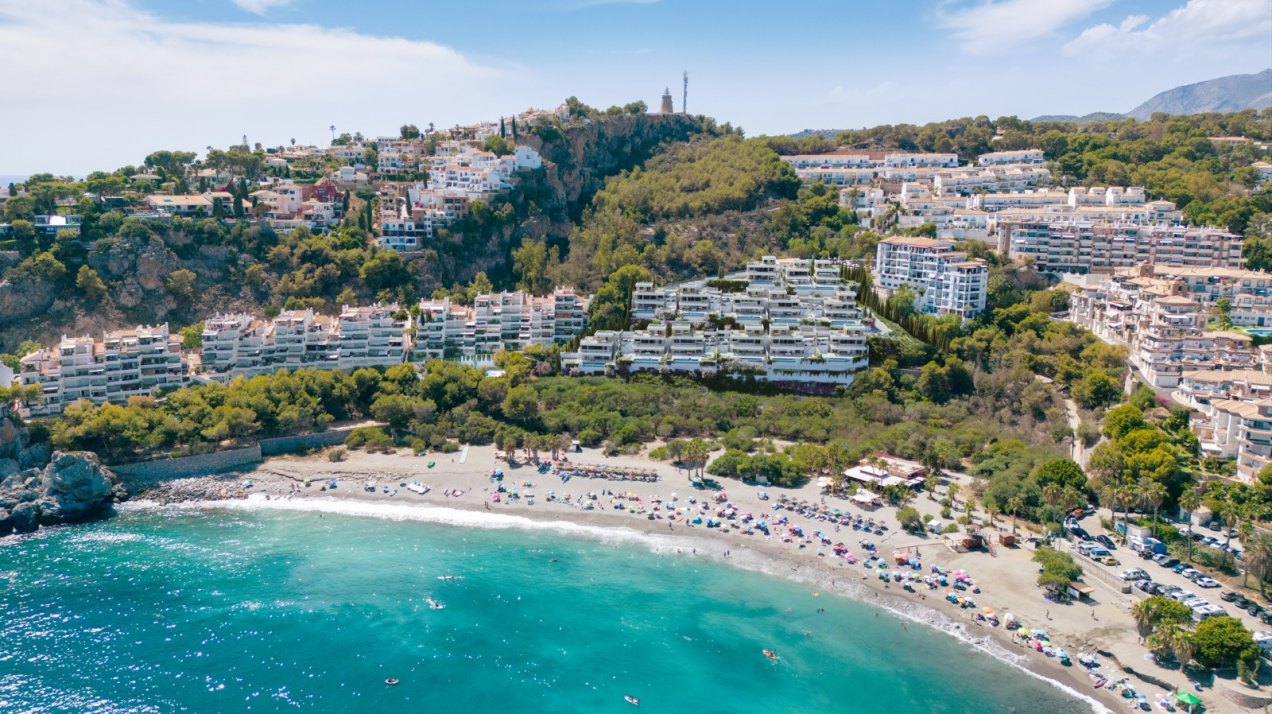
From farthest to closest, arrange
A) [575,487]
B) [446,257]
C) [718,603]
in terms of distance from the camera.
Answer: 1. [446,257]
2. [575,487]
3. [718,603]

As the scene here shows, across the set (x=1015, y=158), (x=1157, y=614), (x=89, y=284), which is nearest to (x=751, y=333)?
(x=1157, y=614)

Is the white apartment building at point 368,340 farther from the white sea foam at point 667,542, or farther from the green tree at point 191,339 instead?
the white sea foam at point 667,542

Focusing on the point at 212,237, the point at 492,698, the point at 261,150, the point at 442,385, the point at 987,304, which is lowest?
the point at 492,698

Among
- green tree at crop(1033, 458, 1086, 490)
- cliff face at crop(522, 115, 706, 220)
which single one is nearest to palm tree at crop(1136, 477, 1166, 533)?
green tree at crop(1033, 458, 1086, 490)

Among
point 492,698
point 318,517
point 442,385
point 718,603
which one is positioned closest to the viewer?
point 492,698

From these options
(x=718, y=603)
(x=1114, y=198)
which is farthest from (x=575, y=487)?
(x=1114, y=198)

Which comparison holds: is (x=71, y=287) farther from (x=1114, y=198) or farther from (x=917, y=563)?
(x=1114, y=198)

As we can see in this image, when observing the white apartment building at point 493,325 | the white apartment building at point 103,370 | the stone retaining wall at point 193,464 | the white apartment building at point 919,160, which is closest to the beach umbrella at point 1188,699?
the white apartment building at point 493,325
